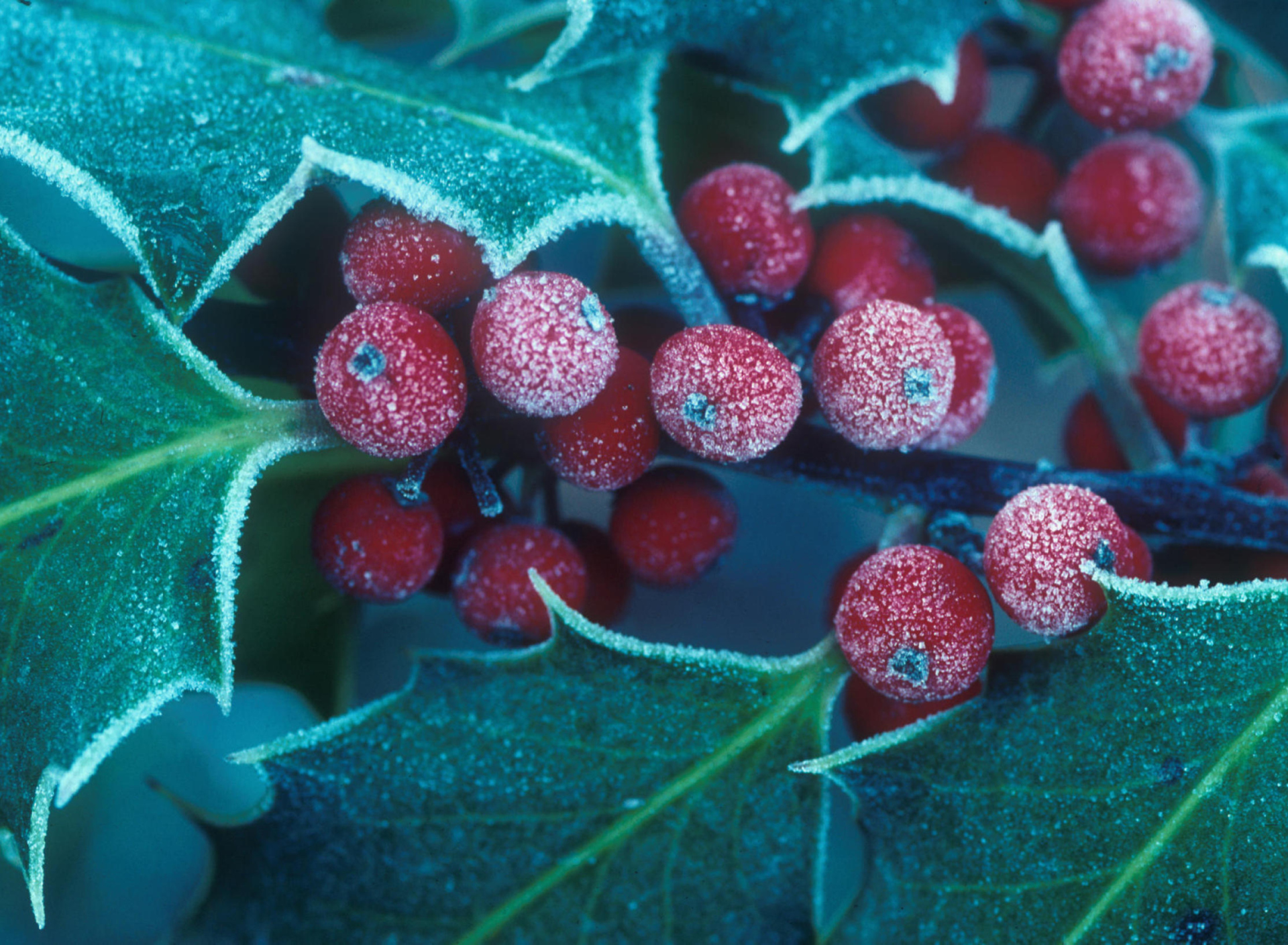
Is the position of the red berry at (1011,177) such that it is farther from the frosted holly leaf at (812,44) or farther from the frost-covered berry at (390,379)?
the frost-covered berry at (390,379)

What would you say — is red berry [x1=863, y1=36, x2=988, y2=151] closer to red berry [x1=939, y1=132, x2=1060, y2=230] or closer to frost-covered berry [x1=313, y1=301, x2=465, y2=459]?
red berry [x1=939, y1=132, x2=1060, y2=230]

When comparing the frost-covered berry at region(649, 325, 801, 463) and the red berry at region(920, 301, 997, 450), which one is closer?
the frost-covered berry at region(649, 325, 801, 463)

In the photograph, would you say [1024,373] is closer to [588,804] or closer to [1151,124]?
[1151,124]

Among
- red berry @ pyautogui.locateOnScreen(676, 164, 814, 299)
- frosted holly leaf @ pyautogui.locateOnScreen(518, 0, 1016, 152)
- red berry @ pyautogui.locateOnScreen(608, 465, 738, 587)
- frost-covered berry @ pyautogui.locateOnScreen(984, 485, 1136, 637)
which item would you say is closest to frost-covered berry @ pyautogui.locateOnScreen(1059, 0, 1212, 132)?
frosted holly leaf @ pyautogui.locateOnScreen(518, 0, 1016, 152)

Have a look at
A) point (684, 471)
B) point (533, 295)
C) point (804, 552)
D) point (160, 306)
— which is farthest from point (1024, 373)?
point (160, 306)

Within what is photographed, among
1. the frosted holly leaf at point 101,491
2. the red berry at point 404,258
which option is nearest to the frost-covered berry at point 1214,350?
the red berry at point 404,258

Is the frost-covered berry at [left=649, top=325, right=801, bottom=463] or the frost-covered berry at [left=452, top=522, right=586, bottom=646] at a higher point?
the frost-covered berry at [left=649, top=325, right=801, bottom=463]

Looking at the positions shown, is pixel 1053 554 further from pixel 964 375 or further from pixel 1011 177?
pixel 1011 177

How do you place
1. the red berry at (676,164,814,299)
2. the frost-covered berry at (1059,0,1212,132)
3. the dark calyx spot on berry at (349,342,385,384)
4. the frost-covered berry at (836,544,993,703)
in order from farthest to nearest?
the frost-covered berry at (1059,0,1212,132) < the red berry at (676,164,814,299) < the frost-covered berry at (836,544,993,703) < the dark calyx spot on berry at (349,342,385,384)
